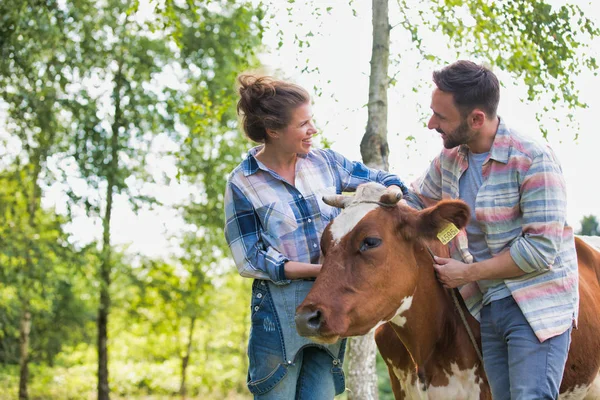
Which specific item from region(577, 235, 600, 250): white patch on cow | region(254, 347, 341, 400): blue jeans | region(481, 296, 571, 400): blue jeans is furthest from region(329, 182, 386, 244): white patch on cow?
region(577, 235, 600, 250): white patch on cow

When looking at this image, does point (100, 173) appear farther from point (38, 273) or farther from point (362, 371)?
point (362, 371)

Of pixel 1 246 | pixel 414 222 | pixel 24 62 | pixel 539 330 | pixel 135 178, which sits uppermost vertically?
pixel 24 62

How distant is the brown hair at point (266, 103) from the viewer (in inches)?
161

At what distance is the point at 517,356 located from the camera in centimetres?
376

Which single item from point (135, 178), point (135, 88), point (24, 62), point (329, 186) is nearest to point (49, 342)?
point (135, 178)

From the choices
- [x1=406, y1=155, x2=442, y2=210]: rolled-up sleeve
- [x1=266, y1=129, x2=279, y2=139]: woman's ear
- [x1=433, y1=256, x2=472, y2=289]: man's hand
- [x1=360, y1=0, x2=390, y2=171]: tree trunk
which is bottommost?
[x1=433, y1=256, x2=472, y2=289]: man's hand

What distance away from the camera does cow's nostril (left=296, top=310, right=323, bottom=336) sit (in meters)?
3.60

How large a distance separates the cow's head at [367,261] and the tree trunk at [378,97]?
92.4 inches

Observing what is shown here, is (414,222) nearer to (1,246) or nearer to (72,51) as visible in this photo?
(1,246)

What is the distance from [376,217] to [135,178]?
1244 cm

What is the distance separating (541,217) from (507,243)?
29 cm

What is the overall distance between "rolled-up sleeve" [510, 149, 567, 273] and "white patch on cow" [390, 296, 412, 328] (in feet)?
2.13

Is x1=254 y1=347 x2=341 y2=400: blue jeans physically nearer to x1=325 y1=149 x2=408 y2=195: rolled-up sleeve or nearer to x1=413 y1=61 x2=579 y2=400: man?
x1=413 y1=61 x2=579 y2=400: man

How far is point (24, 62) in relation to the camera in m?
11.9
